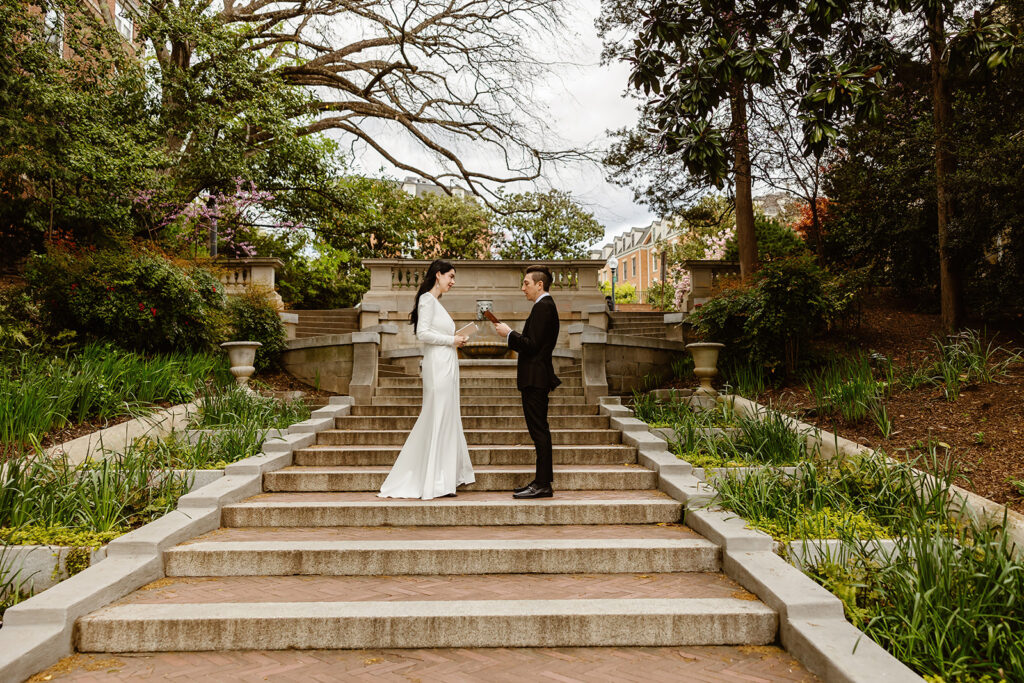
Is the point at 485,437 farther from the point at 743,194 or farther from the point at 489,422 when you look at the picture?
the point at 743,194

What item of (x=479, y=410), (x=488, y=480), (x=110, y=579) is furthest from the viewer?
(x=479, y=410)

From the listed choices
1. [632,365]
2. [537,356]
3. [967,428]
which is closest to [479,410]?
[632,365]

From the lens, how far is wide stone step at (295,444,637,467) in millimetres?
7051

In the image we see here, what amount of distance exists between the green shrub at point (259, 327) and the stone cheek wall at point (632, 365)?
6407mm

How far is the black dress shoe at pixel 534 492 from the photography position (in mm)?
5719

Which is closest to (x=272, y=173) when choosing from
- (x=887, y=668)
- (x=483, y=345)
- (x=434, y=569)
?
(x=483, y=345)

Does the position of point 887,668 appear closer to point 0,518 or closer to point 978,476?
point 978,476

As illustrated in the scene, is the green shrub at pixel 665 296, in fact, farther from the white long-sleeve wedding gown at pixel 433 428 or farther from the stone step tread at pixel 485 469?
the white long-sleeve wedding gown at pixel 433 428

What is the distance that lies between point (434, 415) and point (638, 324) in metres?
11.1

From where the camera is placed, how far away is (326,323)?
16312 millimetres

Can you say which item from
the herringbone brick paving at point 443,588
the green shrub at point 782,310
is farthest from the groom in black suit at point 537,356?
the green shrub at point 782,310

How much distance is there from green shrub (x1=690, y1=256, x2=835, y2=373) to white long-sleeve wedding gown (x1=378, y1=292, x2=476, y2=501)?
582 cm

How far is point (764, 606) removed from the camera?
3793 mm

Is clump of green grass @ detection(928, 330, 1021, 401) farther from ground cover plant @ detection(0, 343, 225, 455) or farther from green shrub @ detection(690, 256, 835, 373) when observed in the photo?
ground cover plant @ detection(0, 343, 225, 455)
